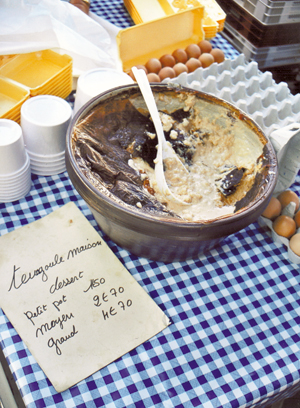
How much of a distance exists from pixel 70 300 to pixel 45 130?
40 centimetres

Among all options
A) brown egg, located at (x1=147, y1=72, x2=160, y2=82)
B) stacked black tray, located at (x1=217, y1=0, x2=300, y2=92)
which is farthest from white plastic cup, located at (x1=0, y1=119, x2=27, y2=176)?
stacked black tray, located at (x1=217, y1=0, x2=300, y2=92)

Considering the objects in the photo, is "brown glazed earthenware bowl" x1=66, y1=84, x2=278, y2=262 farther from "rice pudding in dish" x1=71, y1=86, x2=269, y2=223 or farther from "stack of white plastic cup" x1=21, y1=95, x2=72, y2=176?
"stack of white plastic cup" x1=21, y1=95, x2=72, y2=176

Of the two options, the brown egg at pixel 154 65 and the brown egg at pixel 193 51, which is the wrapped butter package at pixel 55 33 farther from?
the brown egg at pixel 193 51

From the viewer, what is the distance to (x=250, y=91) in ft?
3.79

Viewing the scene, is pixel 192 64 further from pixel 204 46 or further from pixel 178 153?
pixel 178 153

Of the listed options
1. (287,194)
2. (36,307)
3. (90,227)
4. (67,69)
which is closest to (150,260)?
(90,227)

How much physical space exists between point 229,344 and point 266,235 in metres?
0.31

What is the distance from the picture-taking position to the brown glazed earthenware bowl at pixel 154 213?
0.65 m

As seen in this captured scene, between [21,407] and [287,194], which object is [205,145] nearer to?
[287,194]

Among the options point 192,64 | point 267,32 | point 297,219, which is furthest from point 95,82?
point 267,32

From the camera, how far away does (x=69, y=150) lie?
0.73 m

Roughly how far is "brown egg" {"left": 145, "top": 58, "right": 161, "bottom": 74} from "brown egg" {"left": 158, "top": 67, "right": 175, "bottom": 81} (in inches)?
1.0

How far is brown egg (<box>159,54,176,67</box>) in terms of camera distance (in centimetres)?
120

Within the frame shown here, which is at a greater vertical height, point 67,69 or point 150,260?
point 67,69
